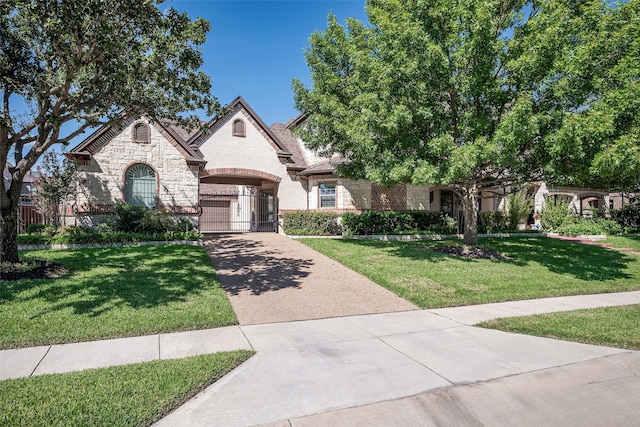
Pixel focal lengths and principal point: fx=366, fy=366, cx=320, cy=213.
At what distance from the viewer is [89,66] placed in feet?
30.4

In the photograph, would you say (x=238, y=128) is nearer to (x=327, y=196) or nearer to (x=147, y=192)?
(x=147, y=192)

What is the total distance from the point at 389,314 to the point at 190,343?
366 centimetres

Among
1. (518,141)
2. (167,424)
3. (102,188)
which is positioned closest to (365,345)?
(167,424)

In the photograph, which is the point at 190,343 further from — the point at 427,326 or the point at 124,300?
the point at 427,326

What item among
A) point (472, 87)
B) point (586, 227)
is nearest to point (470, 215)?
point (472, 87)

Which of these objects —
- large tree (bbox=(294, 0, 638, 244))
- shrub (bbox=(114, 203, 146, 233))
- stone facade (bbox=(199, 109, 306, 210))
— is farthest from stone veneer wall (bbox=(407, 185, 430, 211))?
shrub (bbox=(114, 203, 146, 233))

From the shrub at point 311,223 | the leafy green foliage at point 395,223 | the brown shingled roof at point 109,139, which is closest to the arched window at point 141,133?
the brown shingled roof at point 109,139

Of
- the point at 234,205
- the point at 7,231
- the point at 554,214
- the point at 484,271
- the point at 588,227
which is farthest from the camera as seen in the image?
the point at 234,205

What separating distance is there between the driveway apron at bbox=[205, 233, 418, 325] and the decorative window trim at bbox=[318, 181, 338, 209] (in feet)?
18.5

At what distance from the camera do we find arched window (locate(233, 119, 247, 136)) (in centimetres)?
1942

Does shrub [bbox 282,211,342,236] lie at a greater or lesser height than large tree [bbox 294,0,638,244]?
lesser

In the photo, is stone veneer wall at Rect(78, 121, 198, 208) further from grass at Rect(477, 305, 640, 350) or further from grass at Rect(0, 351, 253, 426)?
grass at Rect(477, 305, 640, 350)

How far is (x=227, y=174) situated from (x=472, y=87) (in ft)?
42.2

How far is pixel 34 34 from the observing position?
27.7 feet
